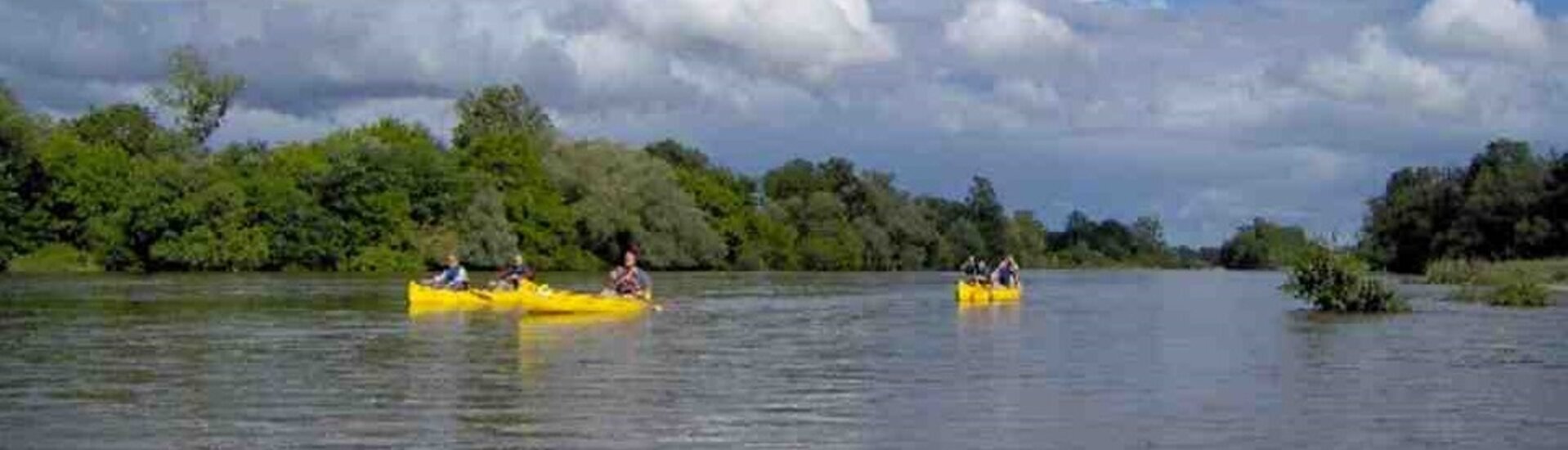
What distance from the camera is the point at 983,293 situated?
190 feet

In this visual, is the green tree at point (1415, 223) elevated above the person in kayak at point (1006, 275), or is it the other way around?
the green tree at point (1415, 223)

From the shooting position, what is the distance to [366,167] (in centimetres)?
10800

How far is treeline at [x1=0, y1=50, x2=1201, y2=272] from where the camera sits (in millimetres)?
100062

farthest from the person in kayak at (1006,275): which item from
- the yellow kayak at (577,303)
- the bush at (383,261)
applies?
the bush at (383,261)

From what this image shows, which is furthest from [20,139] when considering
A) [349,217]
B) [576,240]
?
[576,240]

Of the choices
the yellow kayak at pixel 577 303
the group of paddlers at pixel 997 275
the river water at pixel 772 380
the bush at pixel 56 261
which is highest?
the bush at pixel 56 261

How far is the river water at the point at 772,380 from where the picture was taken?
1880 cm

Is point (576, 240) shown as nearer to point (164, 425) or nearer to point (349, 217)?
point (349, 217)

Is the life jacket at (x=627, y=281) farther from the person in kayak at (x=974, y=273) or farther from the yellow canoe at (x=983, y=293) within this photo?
the person in kayak at (x=974, y=273)

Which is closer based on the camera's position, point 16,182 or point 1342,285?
point 1342,285

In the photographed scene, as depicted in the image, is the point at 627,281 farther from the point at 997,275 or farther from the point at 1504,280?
the point at 1504,280

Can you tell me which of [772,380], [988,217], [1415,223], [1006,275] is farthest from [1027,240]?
[772,380]

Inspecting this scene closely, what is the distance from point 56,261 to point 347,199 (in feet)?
52.3

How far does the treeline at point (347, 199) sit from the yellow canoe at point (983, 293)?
51426 mm
